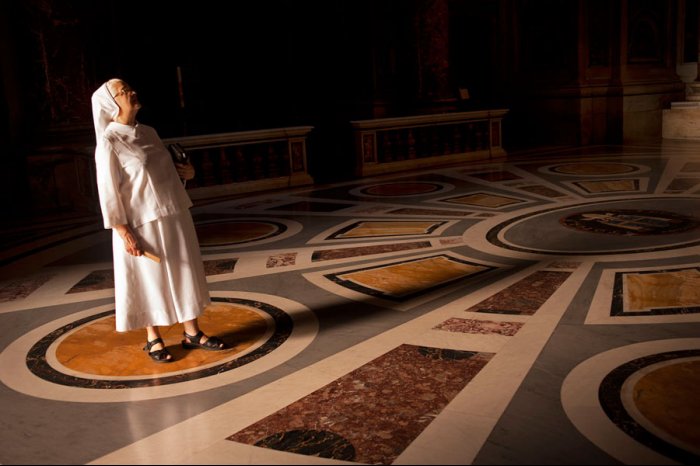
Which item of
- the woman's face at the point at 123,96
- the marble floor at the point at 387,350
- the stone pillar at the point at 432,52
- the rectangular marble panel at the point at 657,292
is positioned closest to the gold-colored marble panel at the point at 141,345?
the marble floor at the point at 387,350

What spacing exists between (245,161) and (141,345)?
6.03m

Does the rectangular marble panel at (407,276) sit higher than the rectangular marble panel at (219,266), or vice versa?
the rectangular marble panel at (219,266)

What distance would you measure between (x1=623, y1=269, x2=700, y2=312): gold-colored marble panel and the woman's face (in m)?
2.88

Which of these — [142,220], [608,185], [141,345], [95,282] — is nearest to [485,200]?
[608,185]

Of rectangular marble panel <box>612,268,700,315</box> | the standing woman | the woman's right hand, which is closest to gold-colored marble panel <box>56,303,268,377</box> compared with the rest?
the standing woman

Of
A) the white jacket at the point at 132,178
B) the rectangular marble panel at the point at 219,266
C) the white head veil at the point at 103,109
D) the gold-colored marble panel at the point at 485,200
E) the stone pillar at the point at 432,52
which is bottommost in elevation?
the rectangular marble panel at the point at 219,266

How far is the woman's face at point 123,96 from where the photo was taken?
335 centimetres

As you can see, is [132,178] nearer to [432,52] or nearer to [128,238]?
[128,238]

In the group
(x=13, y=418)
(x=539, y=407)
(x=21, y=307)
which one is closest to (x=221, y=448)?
(x=13, y=418)

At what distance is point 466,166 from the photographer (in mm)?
11094

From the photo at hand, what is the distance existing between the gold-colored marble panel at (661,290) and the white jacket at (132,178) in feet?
8.60

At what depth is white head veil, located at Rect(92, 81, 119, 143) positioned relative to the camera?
335 centimetres

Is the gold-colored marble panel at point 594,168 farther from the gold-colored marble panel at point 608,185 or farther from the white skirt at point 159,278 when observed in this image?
the white skirt at point 159,278

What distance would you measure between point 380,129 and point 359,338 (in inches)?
293
